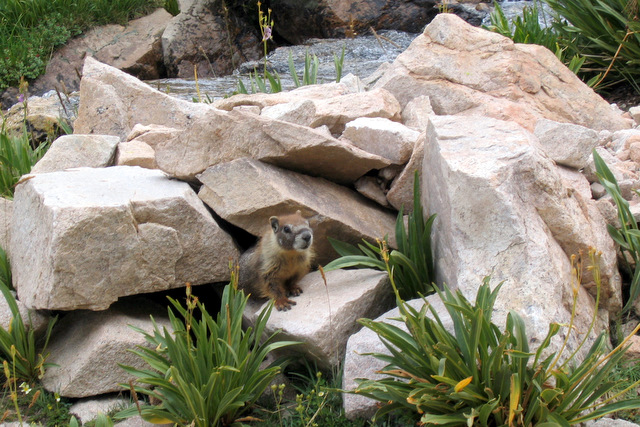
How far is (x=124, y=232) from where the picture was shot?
4.56 m

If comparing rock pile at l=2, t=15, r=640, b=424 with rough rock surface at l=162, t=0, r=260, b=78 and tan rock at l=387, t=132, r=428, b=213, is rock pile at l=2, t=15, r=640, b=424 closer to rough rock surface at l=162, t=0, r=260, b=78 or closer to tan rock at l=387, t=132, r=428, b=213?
tan rock at l=387, t=132, r=428, b=213

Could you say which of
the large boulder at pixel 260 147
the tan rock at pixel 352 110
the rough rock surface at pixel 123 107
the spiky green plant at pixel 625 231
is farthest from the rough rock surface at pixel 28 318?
the spiky green plant at pixel 625 231

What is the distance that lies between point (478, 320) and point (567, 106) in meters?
4.38

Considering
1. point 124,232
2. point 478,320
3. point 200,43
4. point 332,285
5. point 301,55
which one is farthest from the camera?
point 200,43

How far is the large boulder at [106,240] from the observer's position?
4.43 meters

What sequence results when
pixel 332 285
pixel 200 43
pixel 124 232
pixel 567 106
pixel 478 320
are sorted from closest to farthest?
pixel 478 320 → pixel 124 232 → pixel 332 285 → pixel 567 106 → pixel 200 43

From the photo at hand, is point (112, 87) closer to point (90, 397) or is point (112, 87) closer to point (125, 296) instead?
point (125, 296)

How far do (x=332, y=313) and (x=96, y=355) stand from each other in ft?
5.68

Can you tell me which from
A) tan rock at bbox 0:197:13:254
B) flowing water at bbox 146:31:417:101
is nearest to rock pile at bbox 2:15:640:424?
tan rock at bbox 0:197:13:254

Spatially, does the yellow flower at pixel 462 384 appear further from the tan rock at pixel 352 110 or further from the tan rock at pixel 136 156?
the tan rock at pixel 136 156

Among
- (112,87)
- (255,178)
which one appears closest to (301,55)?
(112,87)

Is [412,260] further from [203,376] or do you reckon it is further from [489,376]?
[203,376]

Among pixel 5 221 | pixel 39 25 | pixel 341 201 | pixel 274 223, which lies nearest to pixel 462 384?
pixel 274 223

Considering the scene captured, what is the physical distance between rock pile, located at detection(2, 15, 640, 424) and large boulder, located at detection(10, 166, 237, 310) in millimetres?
11
